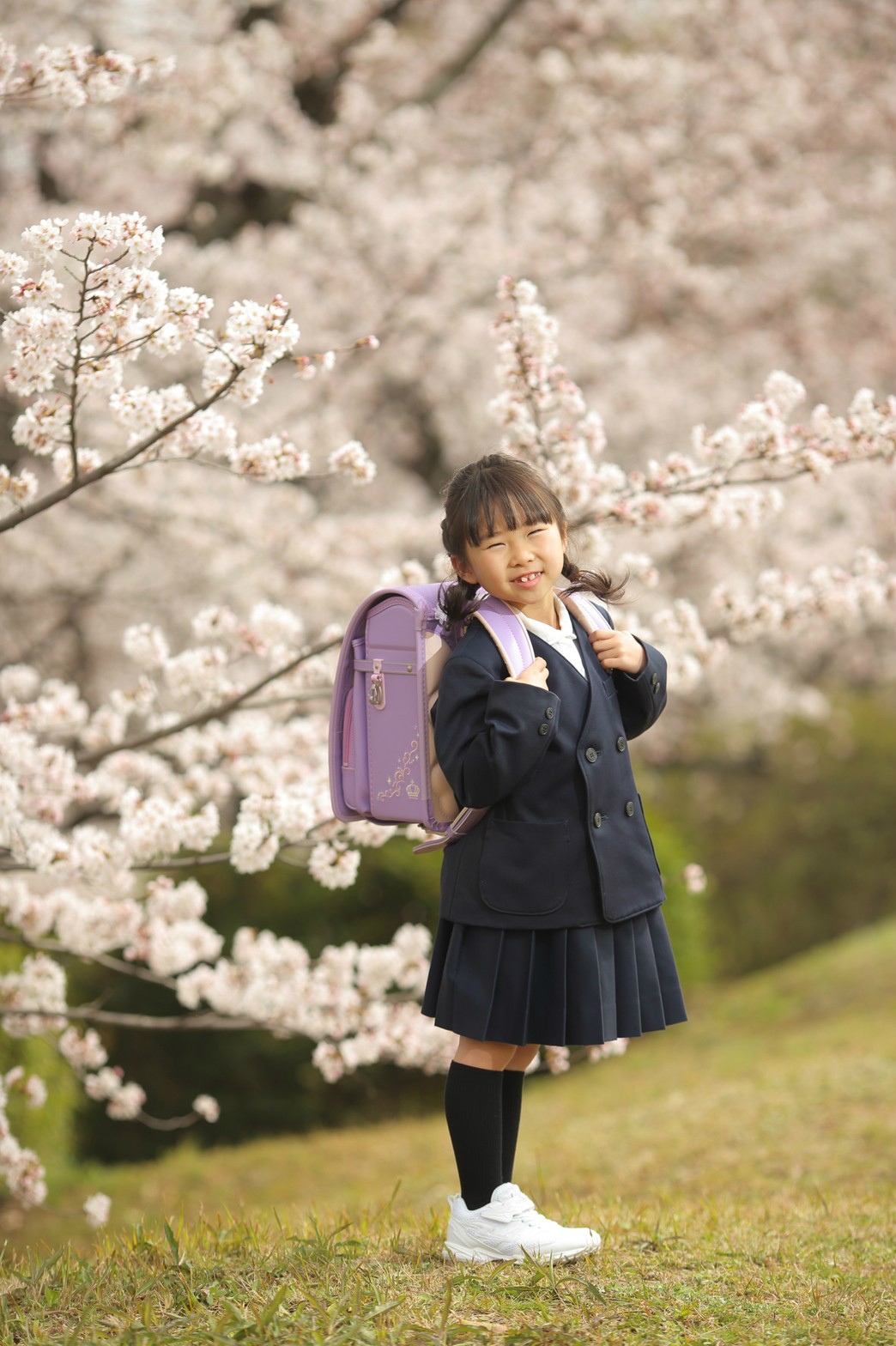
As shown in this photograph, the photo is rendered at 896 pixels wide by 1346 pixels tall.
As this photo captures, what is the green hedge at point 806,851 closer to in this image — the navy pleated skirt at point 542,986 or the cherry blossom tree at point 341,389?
the cherry blossom tree at point 341,389

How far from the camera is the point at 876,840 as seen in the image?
10.8 metres

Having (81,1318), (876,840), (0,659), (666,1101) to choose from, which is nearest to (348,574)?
(0,659)

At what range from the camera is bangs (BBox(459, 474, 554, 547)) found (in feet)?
7.53

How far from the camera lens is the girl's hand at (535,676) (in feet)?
7.38

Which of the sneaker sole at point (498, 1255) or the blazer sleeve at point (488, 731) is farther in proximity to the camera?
the sneaker sole at point (498, 1255)

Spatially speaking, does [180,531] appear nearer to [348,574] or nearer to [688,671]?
[348,574]

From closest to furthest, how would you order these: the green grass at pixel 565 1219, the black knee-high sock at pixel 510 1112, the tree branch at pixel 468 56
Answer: the green grass at pixel 565 1219 → the black knee-high sock at pixel 510 1112 → the tree branch at pixel 468 56

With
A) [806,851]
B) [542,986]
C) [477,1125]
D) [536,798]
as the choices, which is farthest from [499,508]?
[806,851]

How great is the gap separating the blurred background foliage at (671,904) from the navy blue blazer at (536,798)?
1.10 metres

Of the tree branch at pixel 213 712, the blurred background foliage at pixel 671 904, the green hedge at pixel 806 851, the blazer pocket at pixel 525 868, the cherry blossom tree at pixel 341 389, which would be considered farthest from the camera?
the green hedge at pixel 806 851

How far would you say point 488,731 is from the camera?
7.24 ft

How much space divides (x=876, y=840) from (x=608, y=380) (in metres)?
4.88

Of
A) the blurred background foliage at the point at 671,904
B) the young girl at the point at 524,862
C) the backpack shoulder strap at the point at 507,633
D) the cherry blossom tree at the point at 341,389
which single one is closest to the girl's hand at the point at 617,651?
the young girl at the point at 524,862

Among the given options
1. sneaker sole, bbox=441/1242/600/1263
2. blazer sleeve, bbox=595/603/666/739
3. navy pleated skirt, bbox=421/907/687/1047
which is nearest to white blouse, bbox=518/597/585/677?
blazer sleeve, bbox=595/603/666/739
